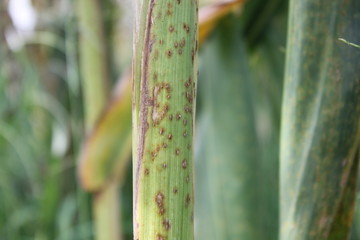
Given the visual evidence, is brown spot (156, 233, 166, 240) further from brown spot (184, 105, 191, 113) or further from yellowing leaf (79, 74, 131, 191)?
yellowing leaf (79, 74, 131, 191)

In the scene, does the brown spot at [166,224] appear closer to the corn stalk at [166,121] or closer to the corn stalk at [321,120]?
the corn stalk at [166,121]

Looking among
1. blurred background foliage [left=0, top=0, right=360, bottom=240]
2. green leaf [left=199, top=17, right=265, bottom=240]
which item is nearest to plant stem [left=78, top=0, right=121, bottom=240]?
blurred background foliage [left=0, top=0, right=360, bottom=240]

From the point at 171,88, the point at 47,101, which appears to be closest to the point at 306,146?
the point at 171,88

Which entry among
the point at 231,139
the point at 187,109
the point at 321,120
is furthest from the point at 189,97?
the point at 231,139

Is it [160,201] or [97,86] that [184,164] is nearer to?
[160,201]

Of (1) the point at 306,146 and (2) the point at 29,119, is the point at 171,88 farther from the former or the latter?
(2) the point at 29,119
